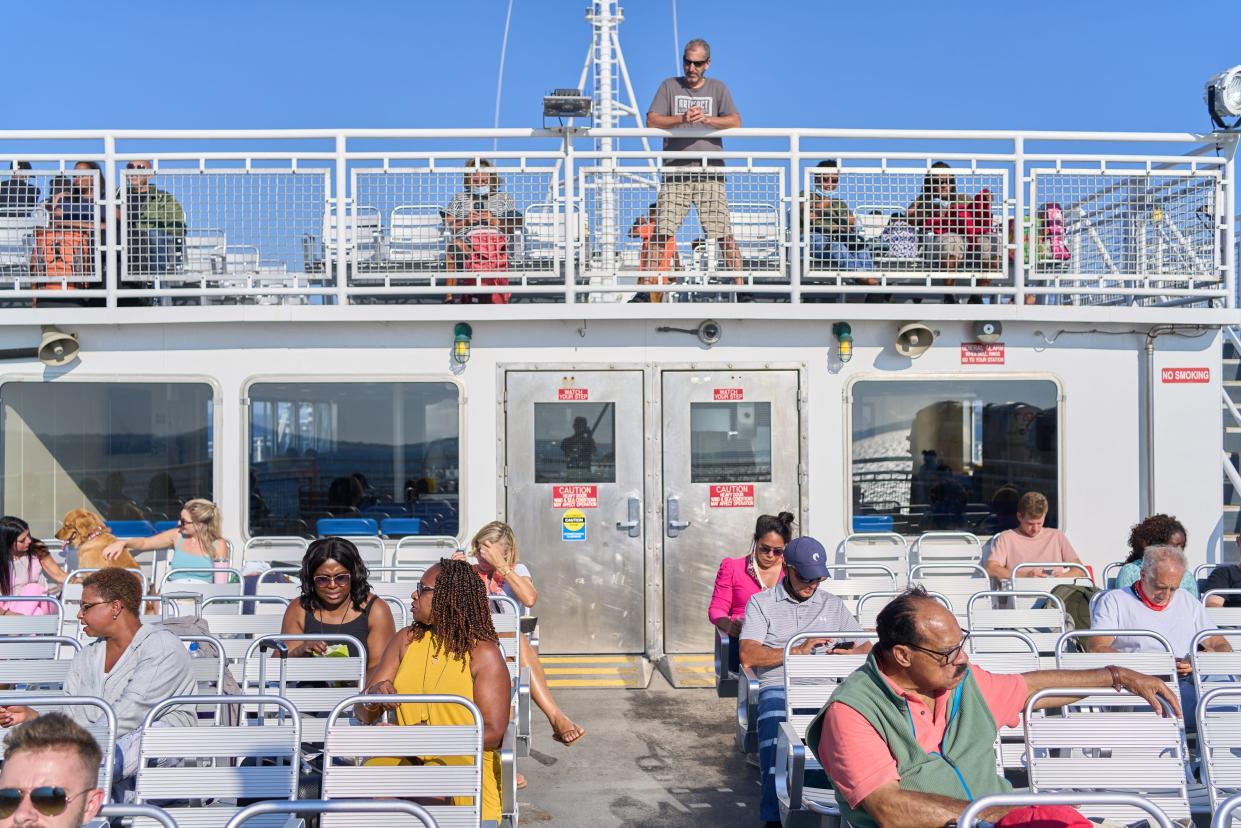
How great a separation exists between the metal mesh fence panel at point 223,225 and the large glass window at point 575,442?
2.28 meters

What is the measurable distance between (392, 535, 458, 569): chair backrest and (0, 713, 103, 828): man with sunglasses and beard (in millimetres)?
6566

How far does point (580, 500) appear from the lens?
9.75 meters

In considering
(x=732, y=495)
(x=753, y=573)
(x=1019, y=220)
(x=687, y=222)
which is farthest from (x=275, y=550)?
(x=1019, y=220)

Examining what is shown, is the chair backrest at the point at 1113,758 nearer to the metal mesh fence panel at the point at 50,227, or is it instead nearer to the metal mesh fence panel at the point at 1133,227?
the metal mesh fence panel at the point at 1133,227

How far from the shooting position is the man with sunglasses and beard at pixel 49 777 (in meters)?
2.69

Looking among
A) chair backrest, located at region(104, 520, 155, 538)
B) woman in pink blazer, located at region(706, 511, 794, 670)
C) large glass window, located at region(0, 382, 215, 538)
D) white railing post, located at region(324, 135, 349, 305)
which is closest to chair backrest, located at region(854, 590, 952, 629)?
woman in pink blazer, located at region(706, 511, 794, 670)

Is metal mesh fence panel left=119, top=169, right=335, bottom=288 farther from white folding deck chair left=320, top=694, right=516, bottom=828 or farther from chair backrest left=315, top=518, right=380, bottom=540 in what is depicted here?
white folding deck chair left=320, top=694, right=516, bottom=828

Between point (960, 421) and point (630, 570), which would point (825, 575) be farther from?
point (960, 421)

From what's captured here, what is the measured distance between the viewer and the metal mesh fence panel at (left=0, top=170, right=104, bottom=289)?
9.70 m

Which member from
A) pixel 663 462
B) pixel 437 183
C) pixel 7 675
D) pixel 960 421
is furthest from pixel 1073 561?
pixel 7 675

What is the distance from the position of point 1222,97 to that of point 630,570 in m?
6.26

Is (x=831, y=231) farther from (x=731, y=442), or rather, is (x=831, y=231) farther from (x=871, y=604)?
(x=871, y=604)

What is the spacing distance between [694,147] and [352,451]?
3884 millimetres

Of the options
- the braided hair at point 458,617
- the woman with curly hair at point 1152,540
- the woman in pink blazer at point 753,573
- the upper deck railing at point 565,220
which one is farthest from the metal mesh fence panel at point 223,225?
the woman with curly hair at point 1152,540
